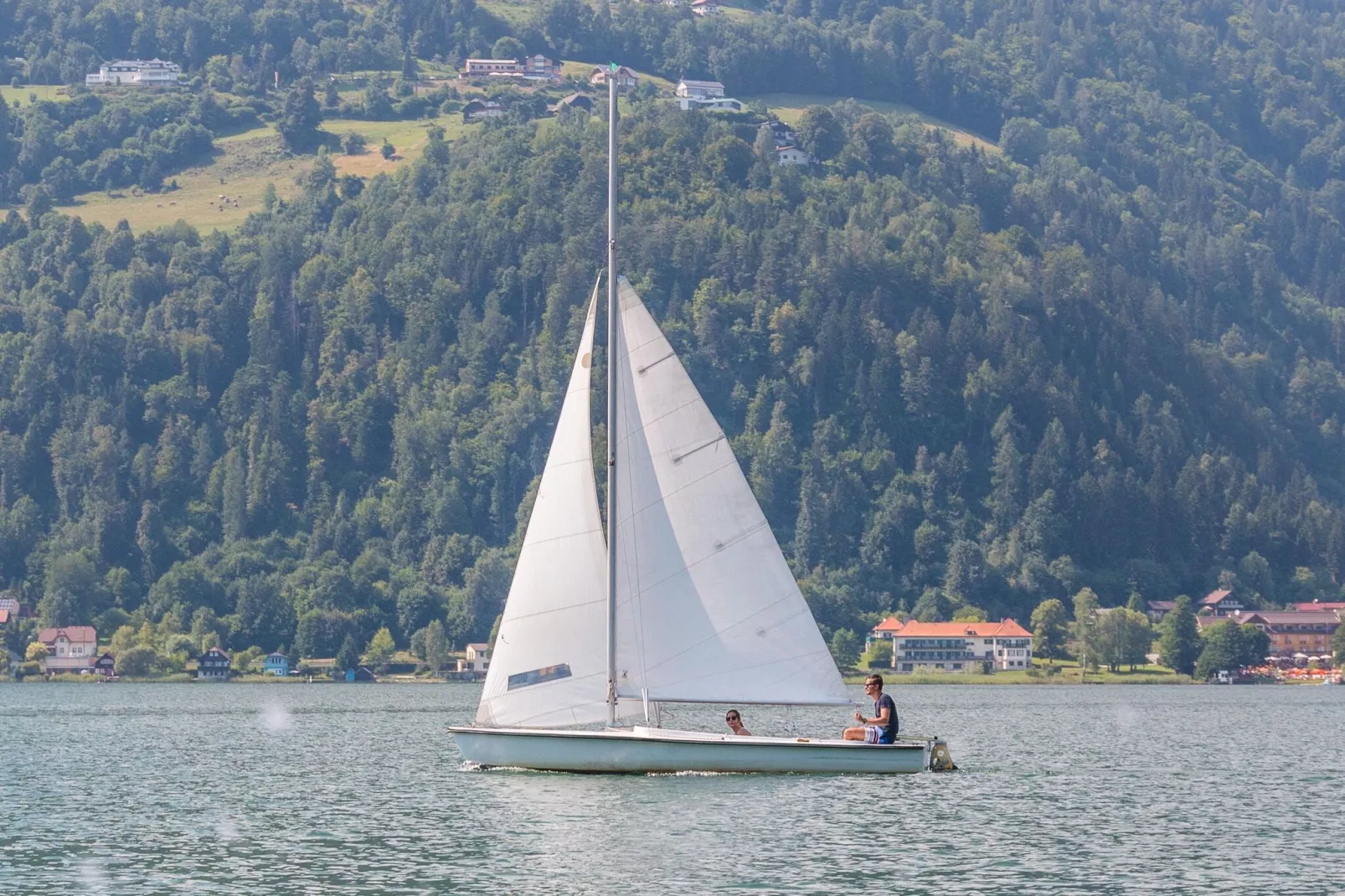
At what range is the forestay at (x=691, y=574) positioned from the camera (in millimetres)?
60656

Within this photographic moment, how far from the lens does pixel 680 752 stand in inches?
2368

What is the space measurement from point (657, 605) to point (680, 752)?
3730 millimetres

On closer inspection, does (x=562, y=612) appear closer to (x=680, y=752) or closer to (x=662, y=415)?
(x=680, y=752)

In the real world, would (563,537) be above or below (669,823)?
above

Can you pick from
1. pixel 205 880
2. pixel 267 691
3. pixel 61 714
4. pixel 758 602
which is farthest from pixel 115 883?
pixel 267 691

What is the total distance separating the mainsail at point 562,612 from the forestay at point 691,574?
2.48 feet

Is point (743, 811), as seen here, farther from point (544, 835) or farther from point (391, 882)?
point (391, 882)

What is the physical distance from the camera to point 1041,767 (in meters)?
75.0

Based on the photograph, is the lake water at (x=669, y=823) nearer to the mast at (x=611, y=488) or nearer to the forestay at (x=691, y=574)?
the mast at (x=611, y=488)

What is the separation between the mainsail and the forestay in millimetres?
757

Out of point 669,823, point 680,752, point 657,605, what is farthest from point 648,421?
point 669,823

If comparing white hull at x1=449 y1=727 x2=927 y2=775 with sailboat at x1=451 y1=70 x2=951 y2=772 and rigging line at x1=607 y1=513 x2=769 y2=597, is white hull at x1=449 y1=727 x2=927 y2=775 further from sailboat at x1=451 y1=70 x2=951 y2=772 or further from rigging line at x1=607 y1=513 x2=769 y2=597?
rigging line at x1=607 y1=513 x2=769 y2=597

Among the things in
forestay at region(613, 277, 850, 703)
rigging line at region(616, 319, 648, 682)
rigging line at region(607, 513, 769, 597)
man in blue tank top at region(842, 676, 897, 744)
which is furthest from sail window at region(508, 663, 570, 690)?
man in blue tank top at region(842, 676, 897, 744)

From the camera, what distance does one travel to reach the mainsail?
2397 inches
